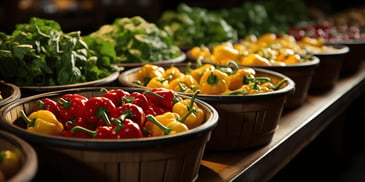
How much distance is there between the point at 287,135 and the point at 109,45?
109 centimetres

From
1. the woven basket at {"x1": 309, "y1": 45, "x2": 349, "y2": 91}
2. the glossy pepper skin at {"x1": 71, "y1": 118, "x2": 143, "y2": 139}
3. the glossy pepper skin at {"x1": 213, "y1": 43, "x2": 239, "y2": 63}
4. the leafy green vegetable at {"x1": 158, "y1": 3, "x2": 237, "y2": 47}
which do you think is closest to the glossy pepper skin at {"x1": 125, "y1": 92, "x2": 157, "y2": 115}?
the glossy pepper skin at {"x1": 71, "y1": 118, "x2": 143, "y2": 139}

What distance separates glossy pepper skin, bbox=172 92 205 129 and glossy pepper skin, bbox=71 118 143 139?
0.79 feet

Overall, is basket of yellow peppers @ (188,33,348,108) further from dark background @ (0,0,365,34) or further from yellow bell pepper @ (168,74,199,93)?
dark background @ (0,0,365,34)

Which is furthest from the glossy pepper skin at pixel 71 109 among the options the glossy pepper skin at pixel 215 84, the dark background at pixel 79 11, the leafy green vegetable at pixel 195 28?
the dark background at pixel 79 11

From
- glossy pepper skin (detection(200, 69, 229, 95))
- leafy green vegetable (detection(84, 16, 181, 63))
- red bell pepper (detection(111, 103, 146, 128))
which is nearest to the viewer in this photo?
red bell pepper (detection(111, 103, 146, 128))

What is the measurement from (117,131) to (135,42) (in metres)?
1.60

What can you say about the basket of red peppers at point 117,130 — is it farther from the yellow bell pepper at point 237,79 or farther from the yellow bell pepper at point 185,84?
the yellow bell pepper at point 237,79

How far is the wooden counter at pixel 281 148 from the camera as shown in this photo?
1906 millimetres

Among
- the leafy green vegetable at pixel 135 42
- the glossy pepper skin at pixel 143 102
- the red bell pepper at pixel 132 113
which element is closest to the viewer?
the red bell pepper at pixel 132 113

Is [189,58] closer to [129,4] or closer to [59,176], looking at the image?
[59,176]

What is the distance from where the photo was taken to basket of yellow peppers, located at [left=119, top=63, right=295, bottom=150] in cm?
198

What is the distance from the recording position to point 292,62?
2.97 metres

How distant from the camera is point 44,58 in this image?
7.59 feet

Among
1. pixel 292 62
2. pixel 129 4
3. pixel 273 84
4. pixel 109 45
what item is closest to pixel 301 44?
pixel 292 62
